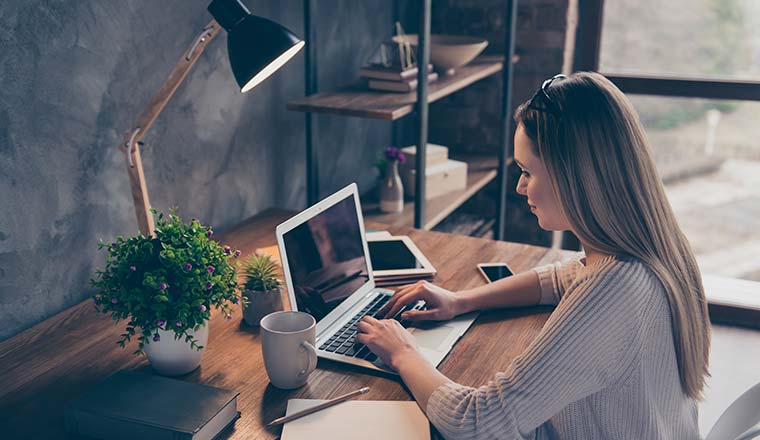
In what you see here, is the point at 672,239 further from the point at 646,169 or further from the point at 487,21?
the point at 487,21

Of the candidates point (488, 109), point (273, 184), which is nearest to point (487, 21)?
point (488, 109)

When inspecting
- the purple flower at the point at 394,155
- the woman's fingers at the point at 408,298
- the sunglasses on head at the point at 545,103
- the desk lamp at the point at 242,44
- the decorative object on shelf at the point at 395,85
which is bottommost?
the woman's fingers at the point at 408,298

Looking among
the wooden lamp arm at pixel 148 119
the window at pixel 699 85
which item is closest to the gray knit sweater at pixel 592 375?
the wooden lamp arm at pixel 148 119

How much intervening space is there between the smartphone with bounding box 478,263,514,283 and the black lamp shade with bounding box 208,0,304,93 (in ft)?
2.31

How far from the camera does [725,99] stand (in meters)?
2.72

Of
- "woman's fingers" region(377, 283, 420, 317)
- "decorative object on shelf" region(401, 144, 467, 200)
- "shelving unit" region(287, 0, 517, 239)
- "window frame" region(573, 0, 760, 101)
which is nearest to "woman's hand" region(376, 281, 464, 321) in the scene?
"woman's fingers" region(377, 283, 420, 317)

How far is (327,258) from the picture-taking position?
4.61ft

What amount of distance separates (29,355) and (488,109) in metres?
2.14

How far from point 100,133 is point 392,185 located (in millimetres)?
1047

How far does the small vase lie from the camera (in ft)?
7.61

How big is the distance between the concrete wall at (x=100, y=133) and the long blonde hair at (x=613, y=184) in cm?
90

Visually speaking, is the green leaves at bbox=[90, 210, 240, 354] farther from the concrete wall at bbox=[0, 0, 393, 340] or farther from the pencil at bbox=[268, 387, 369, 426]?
the concrete wall at bbox=[0, 0, 393, 340]

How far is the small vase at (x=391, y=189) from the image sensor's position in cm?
232

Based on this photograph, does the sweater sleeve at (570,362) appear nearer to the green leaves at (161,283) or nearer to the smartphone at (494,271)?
the green leaves at (161,283)
